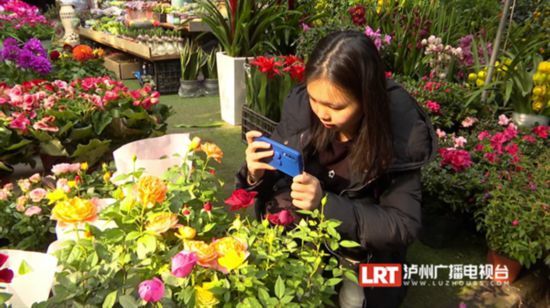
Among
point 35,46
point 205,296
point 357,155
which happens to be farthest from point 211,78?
point 205,296

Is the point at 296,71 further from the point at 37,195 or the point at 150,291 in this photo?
the point at 150,291

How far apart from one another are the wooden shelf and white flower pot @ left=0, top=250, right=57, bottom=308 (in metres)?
3.98

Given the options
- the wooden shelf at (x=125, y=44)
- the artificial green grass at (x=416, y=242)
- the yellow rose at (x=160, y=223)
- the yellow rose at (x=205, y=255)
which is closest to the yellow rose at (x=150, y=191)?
the yellow rose at (x=160, y=223)

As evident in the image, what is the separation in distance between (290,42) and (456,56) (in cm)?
155

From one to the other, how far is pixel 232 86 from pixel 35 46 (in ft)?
4.77

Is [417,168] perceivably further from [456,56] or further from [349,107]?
[456,56]

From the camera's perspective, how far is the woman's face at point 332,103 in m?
1.23

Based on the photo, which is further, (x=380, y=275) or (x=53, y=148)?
(x=53, y=148)

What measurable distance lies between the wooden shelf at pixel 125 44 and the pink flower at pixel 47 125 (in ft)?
9.51

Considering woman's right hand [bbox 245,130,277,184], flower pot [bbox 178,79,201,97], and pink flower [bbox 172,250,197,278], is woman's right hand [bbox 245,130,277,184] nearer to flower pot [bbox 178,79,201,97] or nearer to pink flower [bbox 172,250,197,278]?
pink flower [bbox 172,250,197,278]

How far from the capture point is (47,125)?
196 centimetres

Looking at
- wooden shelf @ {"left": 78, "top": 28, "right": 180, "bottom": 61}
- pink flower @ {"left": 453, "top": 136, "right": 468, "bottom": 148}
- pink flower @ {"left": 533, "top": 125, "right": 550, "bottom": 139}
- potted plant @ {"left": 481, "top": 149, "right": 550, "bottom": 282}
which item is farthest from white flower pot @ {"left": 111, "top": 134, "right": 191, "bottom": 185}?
wooden shelf @ {"left": 78, "top": 28, "right": 180, "bottom": 61}

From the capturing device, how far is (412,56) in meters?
3.35

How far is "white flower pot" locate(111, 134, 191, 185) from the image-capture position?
4.74 feet
